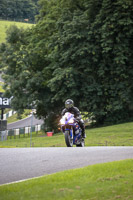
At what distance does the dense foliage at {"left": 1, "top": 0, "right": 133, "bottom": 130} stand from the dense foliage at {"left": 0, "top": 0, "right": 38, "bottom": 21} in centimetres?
10021

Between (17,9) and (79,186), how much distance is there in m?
140

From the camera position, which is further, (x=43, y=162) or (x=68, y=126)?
(x=68, y=126)

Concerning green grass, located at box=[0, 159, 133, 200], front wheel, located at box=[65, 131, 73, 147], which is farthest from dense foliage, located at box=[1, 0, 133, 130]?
green grass, located at box=[0, 159, 133, 200]

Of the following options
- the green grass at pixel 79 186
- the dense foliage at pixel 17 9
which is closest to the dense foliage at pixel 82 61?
the green grass at pixel 79 186

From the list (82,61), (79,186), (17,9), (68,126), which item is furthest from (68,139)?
(17,9)

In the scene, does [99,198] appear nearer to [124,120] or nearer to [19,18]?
[124,120]

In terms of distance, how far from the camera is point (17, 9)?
142 m

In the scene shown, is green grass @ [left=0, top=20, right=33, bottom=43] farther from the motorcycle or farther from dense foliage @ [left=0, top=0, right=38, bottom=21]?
the motorcycle

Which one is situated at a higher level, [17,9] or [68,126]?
[17,9]

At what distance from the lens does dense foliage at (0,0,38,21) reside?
139 metres

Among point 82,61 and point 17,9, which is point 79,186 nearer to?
point 82,61

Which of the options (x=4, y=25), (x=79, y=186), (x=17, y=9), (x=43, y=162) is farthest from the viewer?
(x=17, y=9)

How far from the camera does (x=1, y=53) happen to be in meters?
42.2

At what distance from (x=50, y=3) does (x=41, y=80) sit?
8.63 meters
